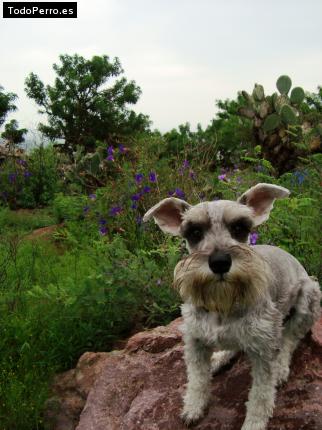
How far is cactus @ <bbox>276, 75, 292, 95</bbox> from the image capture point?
499 inches

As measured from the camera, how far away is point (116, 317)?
16.7 ft

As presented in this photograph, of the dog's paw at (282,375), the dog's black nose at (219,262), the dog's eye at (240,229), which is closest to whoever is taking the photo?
the dog's black nose at (219,262)

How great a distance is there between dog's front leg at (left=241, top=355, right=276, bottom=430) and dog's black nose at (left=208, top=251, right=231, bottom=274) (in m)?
0.76

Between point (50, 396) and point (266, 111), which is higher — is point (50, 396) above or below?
below

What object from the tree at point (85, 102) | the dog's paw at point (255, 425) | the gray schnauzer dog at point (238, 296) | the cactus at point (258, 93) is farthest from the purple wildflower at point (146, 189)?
the tree at point (85, 102)

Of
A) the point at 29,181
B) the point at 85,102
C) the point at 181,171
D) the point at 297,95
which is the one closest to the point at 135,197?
Result: the point at 181,171

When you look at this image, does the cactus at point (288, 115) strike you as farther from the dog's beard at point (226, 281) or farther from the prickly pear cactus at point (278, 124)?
the dog's beard at point (226, 281)

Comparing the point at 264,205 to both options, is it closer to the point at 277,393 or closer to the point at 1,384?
the point at 277,393

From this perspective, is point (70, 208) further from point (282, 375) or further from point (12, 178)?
point (282, 375)

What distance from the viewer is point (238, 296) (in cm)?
304

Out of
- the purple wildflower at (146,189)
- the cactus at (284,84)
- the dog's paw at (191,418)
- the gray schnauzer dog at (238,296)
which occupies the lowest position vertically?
the dog's paw at (191,418)

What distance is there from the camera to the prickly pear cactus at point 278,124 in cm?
1251

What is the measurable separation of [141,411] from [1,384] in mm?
1527

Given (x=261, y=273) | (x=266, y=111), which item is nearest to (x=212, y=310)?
(x=261, y=273)
